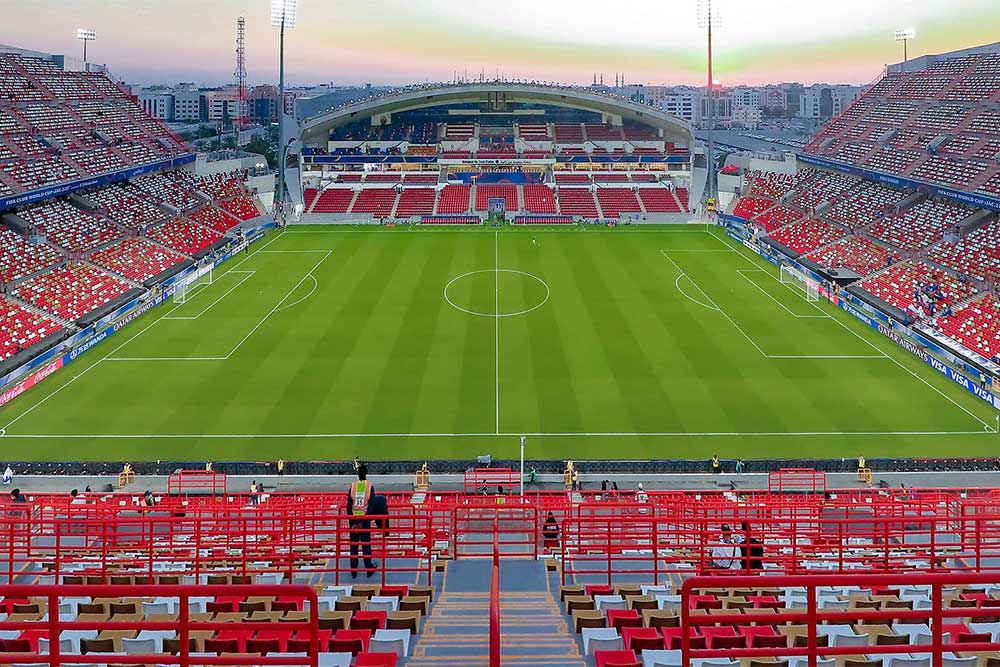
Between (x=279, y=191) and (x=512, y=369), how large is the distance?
Result: 51.6 meters

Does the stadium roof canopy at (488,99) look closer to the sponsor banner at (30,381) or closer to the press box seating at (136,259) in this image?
the press box seating at (136,259)

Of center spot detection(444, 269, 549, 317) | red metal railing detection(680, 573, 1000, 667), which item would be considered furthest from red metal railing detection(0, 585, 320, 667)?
center spot detection(444, 269, 549, 317)

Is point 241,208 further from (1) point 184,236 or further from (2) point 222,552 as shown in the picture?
(2) point 222,552

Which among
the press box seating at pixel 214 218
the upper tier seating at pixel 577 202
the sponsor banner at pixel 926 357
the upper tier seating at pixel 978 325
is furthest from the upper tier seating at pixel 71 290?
the upper tier seating at pixel 577 202

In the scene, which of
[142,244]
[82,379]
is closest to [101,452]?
[82,379]

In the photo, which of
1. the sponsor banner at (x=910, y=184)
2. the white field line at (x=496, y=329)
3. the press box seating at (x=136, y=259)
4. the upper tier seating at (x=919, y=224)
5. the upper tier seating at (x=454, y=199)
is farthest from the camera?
the upper tier seating at (x=454, y=199)

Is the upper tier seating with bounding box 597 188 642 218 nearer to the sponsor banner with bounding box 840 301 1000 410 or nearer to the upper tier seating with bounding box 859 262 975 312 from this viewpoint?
the upper tier seating with bounding box 859 262 975 312

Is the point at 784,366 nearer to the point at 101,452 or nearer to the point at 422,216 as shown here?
the point at 101,452

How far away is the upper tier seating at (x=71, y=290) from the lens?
131 feet

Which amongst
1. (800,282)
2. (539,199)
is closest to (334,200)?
(539,199)

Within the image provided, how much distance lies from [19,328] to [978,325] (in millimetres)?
43265

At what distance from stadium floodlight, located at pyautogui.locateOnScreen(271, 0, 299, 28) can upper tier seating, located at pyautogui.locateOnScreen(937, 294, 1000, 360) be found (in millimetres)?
57196

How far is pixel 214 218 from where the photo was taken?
67.0 metres

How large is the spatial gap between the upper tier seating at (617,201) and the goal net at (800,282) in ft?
89.8
